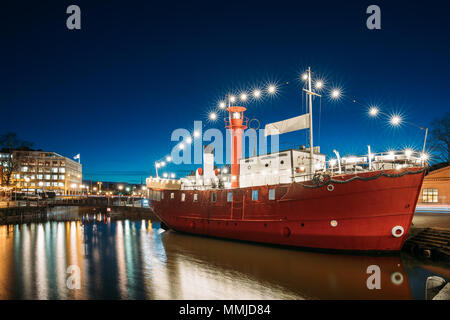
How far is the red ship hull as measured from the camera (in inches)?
556

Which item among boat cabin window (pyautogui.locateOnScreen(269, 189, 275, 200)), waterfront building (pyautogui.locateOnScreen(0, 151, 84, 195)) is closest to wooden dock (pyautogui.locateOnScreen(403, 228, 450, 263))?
boat cabin window (pyautogui.locateOnScreen(269, 189, 275, 200))

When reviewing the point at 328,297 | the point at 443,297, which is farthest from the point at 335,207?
the point at 443,297

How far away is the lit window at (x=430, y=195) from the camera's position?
29758mm

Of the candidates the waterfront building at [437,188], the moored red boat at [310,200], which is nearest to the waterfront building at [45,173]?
the moored red boat at [310,200]

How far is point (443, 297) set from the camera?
7.93 m

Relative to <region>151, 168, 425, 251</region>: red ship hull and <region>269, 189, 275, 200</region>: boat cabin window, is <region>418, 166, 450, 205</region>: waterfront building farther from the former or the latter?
<region>269, 189, 275, 200</region>: boat cabin window

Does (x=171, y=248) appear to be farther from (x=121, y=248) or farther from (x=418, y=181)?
(x=418, y=181)

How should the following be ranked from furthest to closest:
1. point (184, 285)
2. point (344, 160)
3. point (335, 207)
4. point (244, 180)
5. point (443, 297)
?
point (244, 180), point (344, 160), point (335, 207), point (184, 285), point (443, 297)

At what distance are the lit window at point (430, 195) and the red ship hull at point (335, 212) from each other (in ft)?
64.1

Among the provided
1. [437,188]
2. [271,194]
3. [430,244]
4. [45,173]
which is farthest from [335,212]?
[45,173]

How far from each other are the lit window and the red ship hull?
64.1 ft

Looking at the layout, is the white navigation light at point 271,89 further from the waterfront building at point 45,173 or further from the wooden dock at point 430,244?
the waterfront building at point 45,173

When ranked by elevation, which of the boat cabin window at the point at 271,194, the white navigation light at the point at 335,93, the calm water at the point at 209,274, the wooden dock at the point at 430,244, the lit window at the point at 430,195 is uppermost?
the white navigation light at the point at 335,93

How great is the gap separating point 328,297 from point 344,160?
8.54 m
